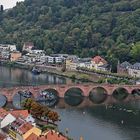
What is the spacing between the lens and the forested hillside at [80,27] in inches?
4082

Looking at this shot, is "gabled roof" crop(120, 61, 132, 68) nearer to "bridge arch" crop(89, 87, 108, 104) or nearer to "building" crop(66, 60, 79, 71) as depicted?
"building" crop(66, 60, 79, 71)

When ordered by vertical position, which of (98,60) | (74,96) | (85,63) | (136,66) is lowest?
(74,96)

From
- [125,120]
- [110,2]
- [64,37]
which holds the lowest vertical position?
[125,120]

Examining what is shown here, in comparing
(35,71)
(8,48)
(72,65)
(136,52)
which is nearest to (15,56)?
(8,48)

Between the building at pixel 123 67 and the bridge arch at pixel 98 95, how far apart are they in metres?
14.3

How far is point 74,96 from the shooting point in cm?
7194

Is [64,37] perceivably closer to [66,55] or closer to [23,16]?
[66,55]

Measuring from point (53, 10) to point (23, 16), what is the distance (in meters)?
11.6

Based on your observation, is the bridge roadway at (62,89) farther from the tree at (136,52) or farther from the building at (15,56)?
the building at (15,56)

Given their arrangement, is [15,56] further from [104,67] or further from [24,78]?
[104,67]

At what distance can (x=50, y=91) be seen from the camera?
73000 millimetres

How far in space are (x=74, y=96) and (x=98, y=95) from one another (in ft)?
11.2

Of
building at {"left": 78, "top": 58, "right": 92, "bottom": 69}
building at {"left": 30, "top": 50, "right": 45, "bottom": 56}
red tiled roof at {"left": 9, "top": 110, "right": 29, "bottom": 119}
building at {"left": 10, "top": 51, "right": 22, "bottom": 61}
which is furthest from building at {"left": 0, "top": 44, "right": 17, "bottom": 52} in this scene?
red tiled roof at {"left": 9, "top": 110, "right": 29, "bottom": 119}

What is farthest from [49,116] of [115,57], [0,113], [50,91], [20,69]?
[20,69]
